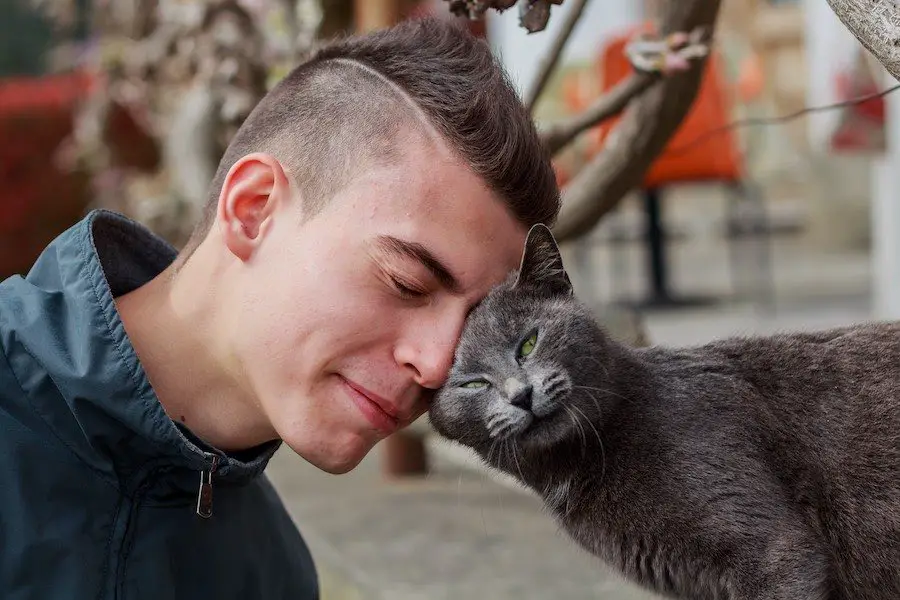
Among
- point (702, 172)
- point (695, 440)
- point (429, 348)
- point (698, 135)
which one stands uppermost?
point (429, 348)

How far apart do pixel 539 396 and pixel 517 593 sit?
1521 mm

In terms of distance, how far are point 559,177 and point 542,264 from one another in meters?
2.86

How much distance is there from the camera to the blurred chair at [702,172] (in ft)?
18.4

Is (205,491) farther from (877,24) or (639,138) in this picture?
(639,138)

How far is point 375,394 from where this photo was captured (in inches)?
65.9

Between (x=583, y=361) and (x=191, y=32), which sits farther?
(x=191, y=32)

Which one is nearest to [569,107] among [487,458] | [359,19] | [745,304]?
[745,304]

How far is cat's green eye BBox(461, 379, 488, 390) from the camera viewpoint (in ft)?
5.68

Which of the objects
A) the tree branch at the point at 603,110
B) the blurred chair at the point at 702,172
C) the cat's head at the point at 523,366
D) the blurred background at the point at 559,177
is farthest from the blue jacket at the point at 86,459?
the blurred chair at the point at 702,172

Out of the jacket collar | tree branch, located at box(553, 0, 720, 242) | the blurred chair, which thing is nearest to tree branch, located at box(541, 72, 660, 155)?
tree branch, located at box(553, 0, 720, 242)

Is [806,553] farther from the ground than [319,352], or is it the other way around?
[319,352]

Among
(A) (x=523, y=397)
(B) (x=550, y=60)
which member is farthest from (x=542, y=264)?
(B) (x=550, y=60)

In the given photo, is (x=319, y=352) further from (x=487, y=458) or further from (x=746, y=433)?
(x=746, y=433)

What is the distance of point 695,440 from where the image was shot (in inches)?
66.5
